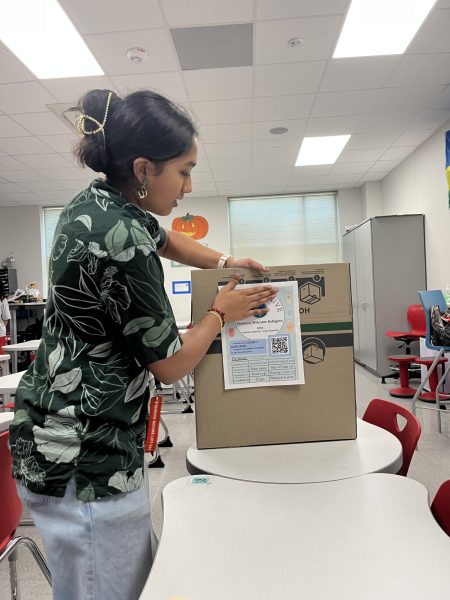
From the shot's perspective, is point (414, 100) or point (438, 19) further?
point (414, 100)

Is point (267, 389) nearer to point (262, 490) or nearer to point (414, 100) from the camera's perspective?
point (262, 490)

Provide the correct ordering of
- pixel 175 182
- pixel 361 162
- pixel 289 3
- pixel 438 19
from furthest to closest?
pixel 361 162 < pixel 438 19 < pixel 289 3 < pixel 175 182

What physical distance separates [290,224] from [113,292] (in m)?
8.04

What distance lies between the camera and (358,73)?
3.96 metres

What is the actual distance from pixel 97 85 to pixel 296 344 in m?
3.73

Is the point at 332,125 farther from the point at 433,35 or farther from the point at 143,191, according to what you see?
the point at 143,191

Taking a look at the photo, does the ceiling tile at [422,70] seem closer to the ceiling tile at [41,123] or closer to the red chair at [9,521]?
the ceiling tile at [41,123]

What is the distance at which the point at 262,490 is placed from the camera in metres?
0.94

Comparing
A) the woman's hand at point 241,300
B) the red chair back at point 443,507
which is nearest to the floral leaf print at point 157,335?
the woman's hand at point 241,300

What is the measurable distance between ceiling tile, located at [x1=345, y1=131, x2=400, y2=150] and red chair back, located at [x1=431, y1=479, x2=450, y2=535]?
16.9ft

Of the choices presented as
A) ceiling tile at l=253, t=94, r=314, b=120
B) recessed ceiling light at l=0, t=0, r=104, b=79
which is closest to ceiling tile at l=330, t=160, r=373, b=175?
ceiling tile at l=253, t=94, r=314, b=120

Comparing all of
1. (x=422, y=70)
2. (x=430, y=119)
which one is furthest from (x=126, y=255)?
(x=430, y=119)

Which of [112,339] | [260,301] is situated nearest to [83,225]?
[112,339]

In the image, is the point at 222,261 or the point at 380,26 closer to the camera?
the point at 222,261
